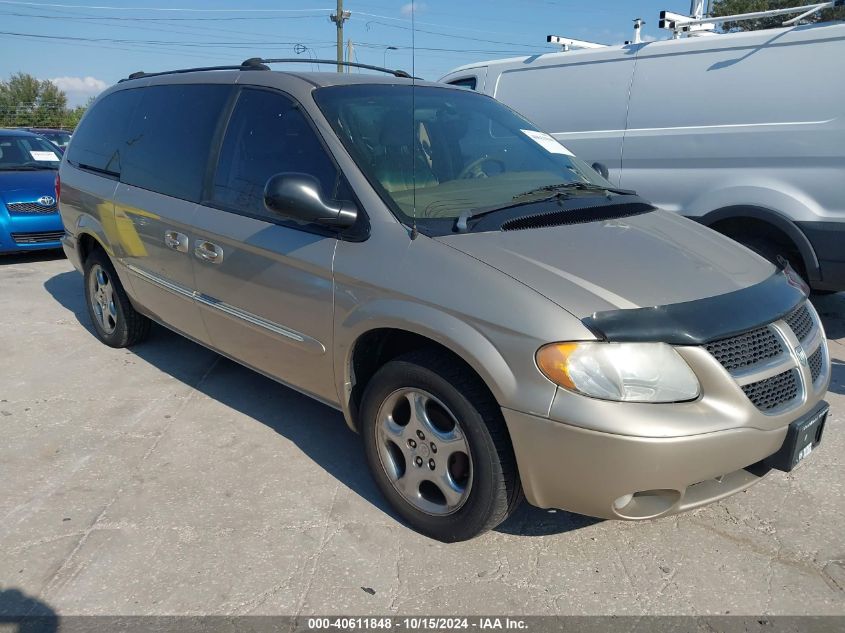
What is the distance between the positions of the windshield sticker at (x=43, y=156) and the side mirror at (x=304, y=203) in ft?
25.3

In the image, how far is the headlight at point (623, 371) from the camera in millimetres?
2203

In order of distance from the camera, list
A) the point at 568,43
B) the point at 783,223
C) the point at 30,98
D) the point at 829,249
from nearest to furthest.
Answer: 1. the point at 829,249
2. the point at 783,223
3. the point at 568,43
4. the point at 30,98

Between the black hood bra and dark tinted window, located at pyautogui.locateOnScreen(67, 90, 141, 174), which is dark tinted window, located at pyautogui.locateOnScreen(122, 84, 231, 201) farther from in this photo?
the black hood bra

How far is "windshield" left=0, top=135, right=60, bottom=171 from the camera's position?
8719mm

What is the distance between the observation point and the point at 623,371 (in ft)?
7.23

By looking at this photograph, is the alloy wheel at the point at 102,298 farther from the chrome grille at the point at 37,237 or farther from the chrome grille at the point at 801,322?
the chrome grille at the point at 801,322

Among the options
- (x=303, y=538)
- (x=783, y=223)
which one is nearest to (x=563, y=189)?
(x=303, y=538)

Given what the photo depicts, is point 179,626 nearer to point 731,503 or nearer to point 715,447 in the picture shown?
point 715,447

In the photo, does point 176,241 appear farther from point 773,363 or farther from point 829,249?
point 829,249

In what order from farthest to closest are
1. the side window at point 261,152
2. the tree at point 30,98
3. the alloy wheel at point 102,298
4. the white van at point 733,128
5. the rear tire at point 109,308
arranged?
1. the tree at point 30,98
2. the alloy wheel at point 102,298
3. the rear tire at point 109,308
4. the white van at point 733,128
5. the side window at point 261,152

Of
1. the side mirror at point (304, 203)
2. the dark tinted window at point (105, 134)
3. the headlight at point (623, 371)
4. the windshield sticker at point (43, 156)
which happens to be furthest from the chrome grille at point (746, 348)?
the windshield sticker at point (43, 156)

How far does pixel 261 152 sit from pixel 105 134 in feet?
6.62

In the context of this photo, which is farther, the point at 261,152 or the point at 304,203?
the point at 261,152

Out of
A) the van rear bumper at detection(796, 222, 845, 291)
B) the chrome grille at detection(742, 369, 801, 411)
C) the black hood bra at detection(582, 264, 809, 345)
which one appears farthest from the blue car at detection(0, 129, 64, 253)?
the chrome grille at detection(742, 369, 801, 411)
